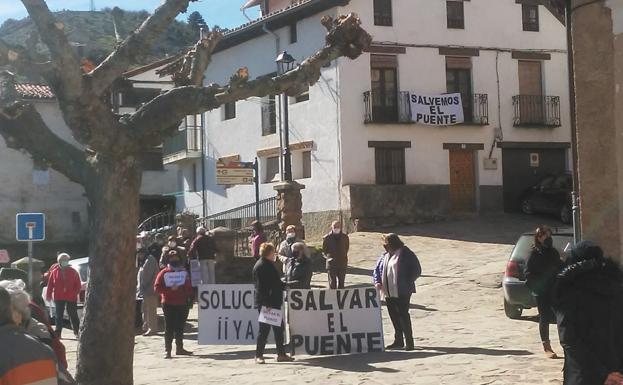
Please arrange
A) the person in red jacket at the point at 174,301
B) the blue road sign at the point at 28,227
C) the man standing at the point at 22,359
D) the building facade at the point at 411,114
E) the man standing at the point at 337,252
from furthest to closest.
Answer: the building facade at the point at 411,114
the man standing at the point at 337,252
the blue road sign at the point at 28,227
the person in red jacket at the point at 174,301
the man standing at the point at 22,359

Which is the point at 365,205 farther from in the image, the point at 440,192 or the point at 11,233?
the point at 11,233

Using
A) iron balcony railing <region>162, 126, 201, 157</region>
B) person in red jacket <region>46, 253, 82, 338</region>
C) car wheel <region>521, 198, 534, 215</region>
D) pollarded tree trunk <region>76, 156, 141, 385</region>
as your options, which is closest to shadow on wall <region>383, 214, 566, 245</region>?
car wheel <region>521, 198, 534, 215</region>

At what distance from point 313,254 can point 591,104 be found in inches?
585

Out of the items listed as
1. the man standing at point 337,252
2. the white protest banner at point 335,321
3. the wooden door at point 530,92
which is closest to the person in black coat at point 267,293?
the white protest banner at point 335,321

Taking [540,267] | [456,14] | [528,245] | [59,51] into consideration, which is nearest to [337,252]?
[528,245]

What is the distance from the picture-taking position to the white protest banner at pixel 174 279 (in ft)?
41.2

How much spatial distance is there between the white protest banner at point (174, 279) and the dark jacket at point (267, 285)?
1596 mm

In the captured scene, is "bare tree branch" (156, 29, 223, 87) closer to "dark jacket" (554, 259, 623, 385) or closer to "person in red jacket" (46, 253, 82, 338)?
"dark jacket" (554, 259, 623, 385)

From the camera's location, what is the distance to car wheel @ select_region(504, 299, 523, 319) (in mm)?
14016

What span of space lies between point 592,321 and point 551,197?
24.6m

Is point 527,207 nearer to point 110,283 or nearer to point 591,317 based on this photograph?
point 110,283

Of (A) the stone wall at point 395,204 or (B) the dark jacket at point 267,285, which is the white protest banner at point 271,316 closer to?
(B) the dark jacket at point 267,285

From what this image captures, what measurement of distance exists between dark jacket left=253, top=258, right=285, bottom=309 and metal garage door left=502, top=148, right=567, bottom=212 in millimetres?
20814

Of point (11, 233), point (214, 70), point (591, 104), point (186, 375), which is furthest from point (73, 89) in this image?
point (11, 233)
